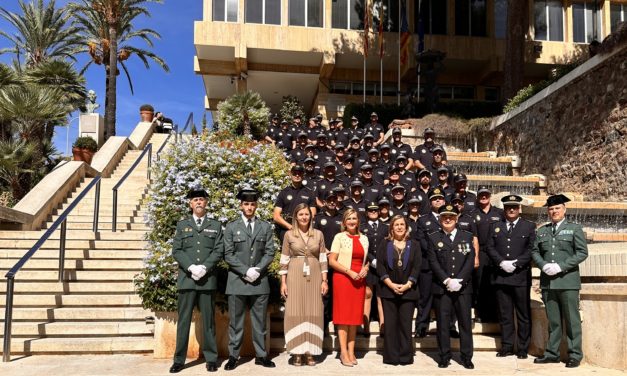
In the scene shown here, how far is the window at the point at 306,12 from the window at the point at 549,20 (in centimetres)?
1162

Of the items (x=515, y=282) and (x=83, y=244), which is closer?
(x=515, y=282)

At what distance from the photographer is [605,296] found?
5.74 metres

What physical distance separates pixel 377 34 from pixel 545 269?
21.7 metres

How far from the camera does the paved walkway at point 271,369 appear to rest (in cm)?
546

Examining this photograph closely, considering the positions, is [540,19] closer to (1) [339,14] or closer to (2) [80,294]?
(1) [339,14]

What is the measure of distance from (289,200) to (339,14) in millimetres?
20545

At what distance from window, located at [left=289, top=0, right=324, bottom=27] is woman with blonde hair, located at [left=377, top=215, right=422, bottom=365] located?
70.2 feet

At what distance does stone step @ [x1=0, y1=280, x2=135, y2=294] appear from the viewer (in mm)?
7234

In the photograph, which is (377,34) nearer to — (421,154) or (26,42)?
(421,154)

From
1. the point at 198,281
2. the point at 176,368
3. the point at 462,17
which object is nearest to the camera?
the point at 176,368

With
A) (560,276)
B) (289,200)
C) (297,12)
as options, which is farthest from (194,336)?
(297,12)

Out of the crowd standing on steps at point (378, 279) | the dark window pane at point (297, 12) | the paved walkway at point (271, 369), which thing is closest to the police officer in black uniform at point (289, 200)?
the crowd standing on steps at point (378, 279)

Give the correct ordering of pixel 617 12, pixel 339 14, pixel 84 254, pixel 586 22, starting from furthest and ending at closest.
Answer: pixel 617 12
pixel 586 22
pixel 339 14
pixel 84 254

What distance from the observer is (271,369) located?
5.61 meters
